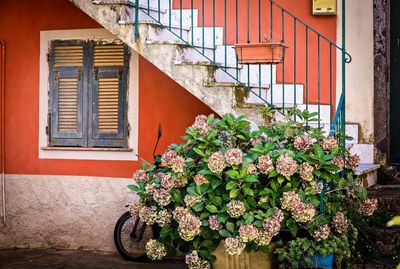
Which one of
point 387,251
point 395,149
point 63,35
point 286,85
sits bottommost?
point 387,251

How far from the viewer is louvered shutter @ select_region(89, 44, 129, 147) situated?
27.2 ft

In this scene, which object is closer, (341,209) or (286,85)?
(341,209)

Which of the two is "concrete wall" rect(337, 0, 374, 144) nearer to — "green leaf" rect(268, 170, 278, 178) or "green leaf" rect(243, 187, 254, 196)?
"green leaf" rect(268, 170, 278, 178)

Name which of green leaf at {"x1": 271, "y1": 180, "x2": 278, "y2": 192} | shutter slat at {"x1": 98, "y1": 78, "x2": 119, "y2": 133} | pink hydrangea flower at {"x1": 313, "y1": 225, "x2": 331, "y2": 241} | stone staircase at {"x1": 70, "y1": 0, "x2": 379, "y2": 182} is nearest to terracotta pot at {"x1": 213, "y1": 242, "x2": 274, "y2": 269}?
pink hydrangea flower at {"x1": 313, "y1": 225, "x2": 331, "y2": 241}

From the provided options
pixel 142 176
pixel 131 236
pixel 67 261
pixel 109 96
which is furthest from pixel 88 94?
pixel 142 176

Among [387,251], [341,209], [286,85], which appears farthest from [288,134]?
[286,85]

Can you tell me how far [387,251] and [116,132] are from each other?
348 centimetres

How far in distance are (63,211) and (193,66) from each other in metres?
2.88

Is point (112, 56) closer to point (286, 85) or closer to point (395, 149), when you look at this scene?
point (286, 85)

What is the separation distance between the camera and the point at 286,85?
25.2ft

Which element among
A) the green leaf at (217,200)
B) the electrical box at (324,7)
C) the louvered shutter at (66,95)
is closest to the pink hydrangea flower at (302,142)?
the green leaf at (217,200)

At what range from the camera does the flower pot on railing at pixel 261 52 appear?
243 inches

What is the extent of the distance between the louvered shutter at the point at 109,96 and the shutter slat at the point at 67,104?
24 cm

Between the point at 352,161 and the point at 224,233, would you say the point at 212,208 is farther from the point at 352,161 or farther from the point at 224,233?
the point at 352,161
